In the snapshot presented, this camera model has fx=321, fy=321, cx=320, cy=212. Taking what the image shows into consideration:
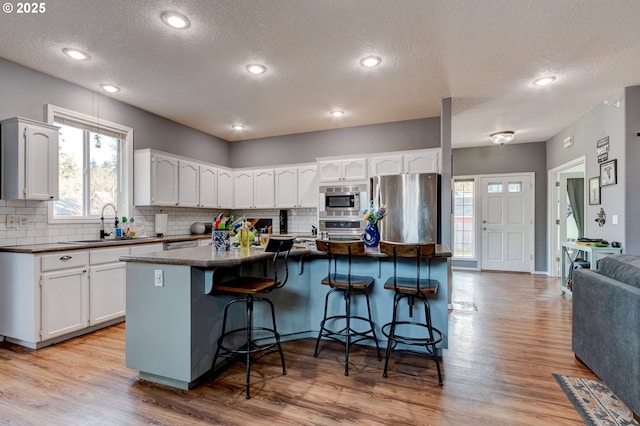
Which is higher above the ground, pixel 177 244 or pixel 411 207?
pixel 411 207

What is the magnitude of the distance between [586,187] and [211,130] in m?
5.93

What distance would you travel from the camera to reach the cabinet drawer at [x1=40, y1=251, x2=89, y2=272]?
9.46ft

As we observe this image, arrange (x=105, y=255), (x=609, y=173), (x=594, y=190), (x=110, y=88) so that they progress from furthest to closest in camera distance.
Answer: (x=594, y=190) < (x=609, y=173) < (x=110, y=88) < (x=105, y=255)

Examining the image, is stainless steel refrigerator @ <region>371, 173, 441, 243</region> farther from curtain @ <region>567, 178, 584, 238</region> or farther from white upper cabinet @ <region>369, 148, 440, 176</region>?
curtain @ <region>567, 178, 584, 238</region>

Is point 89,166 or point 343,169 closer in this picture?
point 89,166

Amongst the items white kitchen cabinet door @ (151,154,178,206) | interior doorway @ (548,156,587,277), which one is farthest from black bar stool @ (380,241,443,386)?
interior doorway @ (548,156,587,277)

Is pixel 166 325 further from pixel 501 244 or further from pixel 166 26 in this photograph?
pixel 501 244

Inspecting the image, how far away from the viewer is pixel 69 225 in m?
3.63

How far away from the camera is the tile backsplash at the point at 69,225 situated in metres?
3.15

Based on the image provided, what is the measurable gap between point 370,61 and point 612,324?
9.17 ft

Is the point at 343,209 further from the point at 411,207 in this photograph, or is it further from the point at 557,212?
the point at 557,212

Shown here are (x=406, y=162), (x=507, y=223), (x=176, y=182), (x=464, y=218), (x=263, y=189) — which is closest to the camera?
(x=406, y=162)

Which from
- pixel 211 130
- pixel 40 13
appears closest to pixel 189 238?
pixel 211 130

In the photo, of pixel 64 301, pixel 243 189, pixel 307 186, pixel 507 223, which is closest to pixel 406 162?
pixel 307 186
